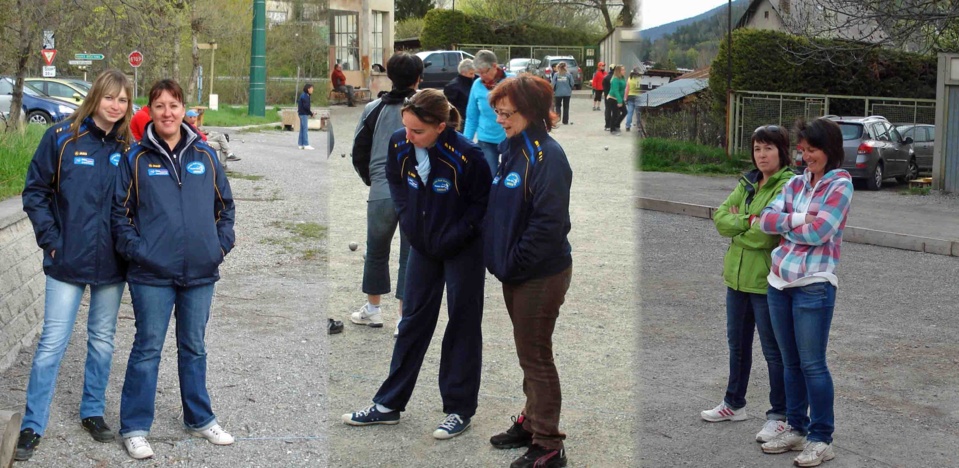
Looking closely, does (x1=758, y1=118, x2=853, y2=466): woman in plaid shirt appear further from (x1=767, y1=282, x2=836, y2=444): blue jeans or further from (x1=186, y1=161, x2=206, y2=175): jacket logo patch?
(x1=186, y1=161, x2=206, y2=175): jacket logo patch

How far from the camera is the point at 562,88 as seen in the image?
3.69 metres

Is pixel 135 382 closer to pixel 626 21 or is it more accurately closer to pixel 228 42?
pixel 626 21

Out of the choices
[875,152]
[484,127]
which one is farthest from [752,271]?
[875,152]

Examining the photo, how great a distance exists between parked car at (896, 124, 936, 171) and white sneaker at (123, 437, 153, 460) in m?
17.0

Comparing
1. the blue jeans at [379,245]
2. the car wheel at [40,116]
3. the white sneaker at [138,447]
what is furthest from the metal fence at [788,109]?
the white sneaker at [138,447]

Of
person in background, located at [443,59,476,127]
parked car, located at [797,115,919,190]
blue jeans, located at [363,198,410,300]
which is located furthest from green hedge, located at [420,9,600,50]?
parked car, located at [797,115,919,190]

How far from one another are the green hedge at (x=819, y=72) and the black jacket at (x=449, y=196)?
16.8 m

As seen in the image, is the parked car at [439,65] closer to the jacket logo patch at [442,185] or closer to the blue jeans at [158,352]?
the jacket logo patch at [442,185]

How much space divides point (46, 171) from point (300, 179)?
10.7m

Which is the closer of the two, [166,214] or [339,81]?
[339,81]

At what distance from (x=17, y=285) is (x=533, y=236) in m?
3.14

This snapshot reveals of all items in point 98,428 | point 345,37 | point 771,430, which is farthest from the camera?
point 771,430

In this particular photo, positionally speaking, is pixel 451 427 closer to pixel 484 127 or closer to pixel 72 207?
pixel 72 207

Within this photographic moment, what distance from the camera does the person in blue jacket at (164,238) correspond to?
4.07 meters
